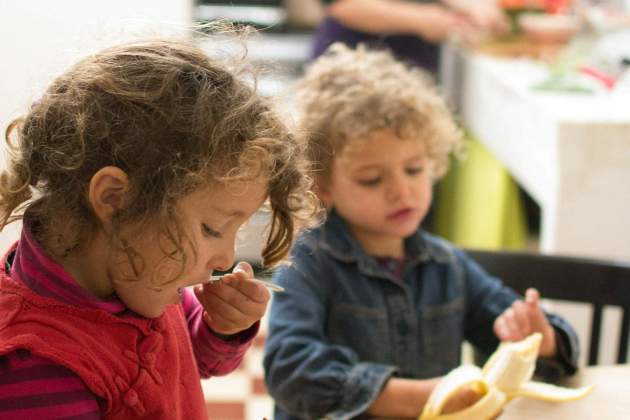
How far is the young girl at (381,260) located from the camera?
1.29 metres

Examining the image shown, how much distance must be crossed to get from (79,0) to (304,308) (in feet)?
5.89

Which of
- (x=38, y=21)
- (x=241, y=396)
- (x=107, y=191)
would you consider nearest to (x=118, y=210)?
(x=107, y=191)

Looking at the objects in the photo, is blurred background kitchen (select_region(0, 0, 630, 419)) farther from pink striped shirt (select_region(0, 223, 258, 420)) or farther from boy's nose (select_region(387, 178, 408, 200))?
pink striped shirt (select_region(0, 223, 258, 420))

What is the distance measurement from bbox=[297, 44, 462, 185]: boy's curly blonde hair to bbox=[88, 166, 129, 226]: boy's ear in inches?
21.9

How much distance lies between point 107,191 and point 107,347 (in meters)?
0.13

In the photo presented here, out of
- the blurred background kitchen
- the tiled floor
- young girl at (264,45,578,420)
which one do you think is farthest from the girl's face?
the tiled floor

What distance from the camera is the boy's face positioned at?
133 centimetres

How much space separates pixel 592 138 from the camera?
2068 millimetres

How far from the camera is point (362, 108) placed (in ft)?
4.46

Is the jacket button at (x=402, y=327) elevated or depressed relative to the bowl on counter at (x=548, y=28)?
depressed

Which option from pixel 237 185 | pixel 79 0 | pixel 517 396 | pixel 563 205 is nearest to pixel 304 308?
pixel 517 396

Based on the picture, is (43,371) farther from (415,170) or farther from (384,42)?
(384,42)

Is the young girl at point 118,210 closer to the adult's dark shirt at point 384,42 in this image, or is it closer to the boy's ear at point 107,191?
the boy's ear at point 107,191

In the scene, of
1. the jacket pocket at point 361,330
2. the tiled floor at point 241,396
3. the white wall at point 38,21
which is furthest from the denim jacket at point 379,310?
the white wall at point 38,21
